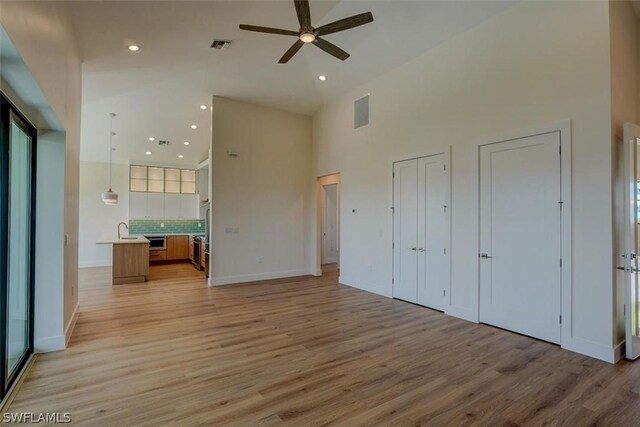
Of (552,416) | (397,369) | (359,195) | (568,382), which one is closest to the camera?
(552,416)

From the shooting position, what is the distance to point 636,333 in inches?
126

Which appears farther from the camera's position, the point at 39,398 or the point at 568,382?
the point at 568,382

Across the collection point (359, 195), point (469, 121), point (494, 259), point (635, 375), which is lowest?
point (635, 375)

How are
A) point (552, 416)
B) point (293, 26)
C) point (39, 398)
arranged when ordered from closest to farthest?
point (552, 416) → point (39, 398) → point (293, 26)

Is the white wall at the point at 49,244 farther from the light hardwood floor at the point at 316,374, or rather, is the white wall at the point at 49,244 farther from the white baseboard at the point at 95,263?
the white baseboard at the point at 95,263

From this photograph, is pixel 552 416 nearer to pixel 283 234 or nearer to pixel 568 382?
pixel 568 382

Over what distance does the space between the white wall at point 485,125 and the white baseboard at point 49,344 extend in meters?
4.61

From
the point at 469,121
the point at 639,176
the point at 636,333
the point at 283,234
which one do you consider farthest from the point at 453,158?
the point at 283,234

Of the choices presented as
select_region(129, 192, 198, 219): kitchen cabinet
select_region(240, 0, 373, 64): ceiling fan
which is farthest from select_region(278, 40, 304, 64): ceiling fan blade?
select_region(129, 192, 198, 219): kitchen cabinet

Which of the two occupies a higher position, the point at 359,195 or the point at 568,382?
the point at 359,195

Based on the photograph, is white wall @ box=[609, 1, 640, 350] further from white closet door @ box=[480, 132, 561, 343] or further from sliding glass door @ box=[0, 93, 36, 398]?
sliding glass door @ box=[0, 93, 36, 398]

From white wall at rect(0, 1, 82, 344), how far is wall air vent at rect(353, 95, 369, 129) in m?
4.54

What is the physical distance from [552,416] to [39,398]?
12.6 feet

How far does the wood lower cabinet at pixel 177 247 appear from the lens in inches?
387
